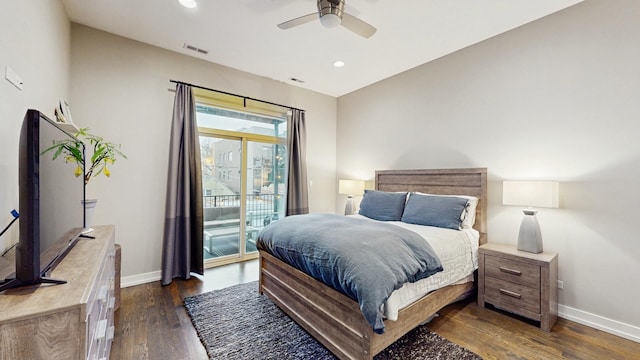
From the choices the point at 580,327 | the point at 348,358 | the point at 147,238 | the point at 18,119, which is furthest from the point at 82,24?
the point at 580,327

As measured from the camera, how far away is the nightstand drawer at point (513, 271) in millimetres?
2377

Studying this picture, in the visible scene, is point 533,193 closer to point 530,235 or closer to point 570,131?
point 530,235

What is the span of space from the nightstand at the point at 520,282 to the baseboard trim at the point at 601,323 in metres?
0.18

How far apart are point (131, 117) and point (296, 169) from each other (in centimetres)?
236

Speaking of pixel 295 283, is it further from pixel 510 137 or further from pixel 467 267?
pixel 510 137

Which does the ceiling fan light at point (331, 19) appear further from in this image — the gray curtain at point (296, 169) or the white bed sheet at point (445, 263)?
the gray curtain at point (296, 169)

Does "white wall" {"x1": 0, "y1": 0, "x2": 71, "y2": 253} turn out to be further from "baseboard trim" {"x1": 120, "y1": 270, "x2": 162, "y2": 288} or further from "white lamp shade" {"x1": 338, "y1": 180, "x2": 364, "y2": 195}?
"white lamp shade" {"x1": 338, "y1": 180, "x2": 364, "y2": 195}

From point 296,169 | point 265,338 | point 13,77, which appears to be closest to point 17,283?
point 13,77

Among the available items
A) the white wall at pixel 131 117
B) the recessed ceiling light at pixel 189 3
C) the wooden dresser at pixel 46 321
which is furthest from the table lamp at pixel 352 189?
the wooden dresser at pixel 46 321

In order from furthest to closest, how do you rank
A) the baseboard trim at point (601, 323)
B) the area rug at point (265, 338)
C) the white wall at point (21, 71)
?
the baseboard trim at point (601, 323)
the area rug at point (265, 338)
the white wall at point (21, 71)

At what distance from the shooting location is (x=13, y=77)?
150cm

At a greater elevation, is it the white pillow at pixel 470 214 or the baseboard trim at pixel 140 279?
the white pillow at pixel 470 214

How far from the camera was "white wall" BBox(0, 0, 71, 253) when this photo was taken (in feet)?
4.65

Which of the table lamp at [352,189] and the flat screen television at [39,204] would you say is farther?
the table lamp at [352,189]
